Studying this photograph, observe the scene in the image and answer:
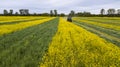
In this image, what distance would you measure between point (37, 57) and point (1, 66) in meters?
2.29

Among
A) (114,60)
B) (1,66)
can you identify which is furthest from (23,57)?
(114,60)

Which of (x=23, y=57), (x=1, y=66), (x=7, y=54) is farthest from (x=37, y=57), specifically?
(x=1, y=66)

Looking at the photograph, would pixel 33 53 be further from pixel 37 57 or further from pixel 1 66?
pixel 1 66

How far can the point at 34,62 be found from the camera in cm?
1014

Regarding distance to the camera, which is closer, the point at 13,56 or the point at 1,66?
the point at 1,66

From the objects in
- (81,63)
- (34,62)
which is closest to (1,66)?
(34,62)

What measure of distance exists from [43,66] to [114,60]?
326cm

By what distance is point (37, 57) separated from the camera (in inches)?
445

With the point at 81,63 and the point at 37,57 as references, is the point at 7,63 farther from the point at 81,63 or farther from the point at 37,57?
the point at 81,63

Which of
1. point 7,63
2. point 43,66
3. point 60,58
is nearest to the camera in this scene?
point 43,66

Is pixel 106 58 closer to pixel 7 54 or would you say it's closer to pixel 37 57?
pixel 37 57

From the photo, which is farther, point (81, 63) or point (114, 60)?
point (114, 60)

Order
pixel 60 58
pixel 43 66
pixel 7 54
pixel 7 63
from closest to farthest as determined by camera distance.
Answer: pixel 43 66 → pixel 7 63 → pixel 60 58 → pixel 7 54

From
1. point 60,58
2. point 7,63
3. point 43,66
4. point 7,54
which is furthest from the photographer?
point 7,54
